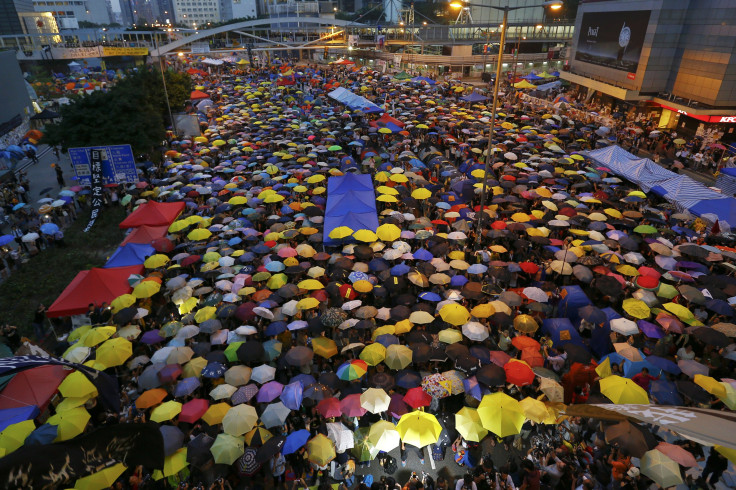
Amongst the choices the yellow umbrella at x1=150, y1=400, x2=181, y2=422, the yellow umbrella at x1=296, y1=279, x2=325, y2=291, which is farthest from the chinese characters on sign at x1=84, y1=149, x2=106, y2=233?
the yellow umbrella at x1=150, y1=400, x2=181, y2=422

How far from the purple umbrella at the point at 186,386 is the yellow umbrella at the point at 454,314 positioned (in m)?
6.16

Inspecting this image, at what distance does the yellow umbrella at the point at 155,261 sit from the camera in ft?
47.6

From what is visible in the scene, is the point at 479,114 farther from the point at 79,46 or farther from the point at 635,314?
the point at 79,46

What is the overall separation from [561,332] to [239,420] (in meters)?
7.84

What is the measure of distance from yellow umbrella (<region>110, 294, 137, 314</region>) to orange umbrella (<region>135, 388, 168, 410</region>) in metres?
3.94

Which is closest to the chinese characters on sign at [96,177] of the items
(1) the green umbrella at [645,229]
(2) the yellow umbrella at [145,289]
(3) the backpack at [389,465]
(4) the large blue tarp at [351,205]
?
(2) the yellow umbrella at [145,289]

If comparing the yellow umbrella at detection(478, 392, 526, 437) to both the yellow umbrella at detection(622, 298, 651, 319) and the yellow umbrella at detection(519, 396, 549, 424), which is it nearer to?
the yellow umbrella at detection(519, 396, 549, 424)

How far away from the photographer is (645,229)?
50.1 feet

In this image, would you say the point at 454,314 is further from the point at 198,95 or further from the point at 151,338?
the point at 198,95

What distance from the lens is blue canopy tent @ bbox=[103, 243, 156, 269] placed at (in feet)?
48.5

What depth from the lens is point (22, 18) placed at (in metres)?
75.4

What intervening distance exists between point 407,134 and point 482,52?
4349 centimetres

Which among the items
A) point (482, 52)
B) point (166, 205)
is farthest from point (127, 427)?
point (482, 52)

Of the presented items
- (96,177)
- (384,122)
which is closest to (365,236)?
(96,177)
